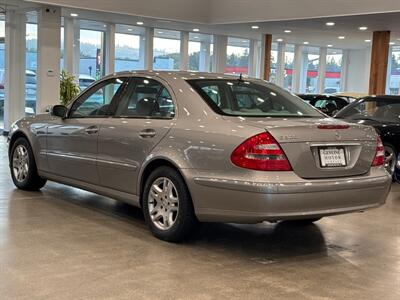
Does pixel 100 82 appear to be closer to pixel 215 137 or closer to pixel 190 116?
pixel 190 116


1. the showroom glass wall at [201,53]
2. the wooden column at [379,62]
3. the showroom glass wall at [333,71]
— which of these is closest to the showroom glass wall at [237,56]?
the showroom glass wall at [201,53]

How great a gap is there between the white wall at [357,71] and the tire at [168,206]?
19.3m

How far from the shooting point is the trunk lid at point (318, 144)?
4.05 meters

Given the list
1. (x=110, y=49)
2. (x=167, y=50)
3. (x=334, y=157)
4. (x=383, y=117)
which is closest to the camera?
(x=334, y=157)

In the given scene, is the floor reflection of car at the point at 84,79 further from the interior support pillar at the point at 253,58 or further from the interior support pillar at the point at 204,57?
the interior support pillar at the point at 253,58

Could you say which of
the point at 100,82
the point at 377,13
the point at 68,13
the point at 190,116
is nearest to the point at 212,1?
the point at 68,13

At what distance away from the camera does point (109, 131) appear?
514cm

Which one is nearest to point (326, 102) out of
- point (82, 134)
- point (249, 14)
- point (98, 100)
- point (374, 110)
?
point (374, 110)

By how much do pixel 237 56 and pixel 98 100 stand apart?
14.5 meters

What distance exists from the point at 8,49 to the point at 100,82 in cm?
850

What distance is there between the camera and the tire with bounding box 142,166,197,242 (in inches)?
174

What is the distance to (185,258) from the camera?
4.23 m

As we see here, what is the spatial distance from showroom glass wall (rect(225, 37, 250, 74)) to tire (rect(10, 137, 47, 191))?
13.2 meters

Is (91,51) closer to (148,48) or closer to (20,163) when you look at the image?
Answer: (148,48)
